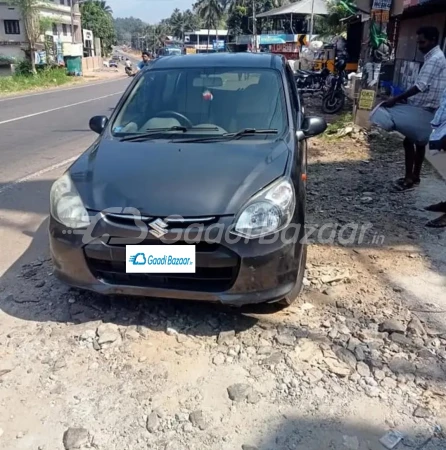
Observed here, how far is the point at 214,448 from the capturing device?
7.55 feet

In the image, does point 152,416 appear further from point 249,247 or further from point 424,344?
point 424,344

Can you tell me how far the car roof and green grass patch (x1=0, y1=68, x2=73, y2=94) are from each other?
24.0 m

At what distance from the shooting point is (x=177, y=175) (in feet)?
10.5

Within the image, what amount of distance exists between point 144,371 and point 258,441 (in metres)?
0.84

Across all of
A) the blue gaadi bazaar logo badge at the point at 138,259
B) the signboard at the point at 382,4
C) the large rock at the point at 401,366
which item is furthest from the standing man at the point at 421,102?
the signboard at the point at 382,4

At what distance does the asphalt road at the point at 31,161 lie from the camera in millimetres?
4859

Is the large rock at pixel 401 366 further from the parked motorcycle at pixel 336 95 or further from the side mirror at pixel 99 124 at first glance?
the parked motorcycle at pixel 336 95

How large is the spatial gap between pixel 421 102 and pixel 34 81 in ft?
98.8

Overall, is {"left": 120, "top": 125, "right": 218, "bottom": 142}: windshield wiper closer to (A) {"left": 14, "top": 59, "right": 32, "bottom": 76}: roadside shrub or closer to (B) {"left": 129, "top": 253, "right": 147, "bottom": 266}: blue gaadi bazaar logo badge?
(B) {"left": 129, "top": 253, "right": 147, "bottom": 266}: blue gaadi bazaar logo badge

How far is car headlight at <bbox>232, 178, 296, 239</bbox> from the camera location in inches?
114

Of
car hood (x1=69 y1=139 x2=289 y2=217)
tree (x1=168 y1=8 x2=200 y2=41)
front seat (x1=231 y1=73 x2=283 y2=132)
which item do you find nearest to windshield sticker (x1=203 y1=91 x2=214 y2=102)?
front seat (x1=231 y1=73 x2=283 y2=132)

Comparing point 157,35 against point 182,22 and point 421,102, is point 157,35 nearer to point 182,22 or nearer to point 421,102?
point 182,22

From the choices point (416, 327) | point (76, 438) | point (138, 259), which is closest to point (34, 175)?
point (138, 259)

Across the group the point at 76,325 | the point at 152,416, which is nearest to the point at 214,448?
the point at 152,416
